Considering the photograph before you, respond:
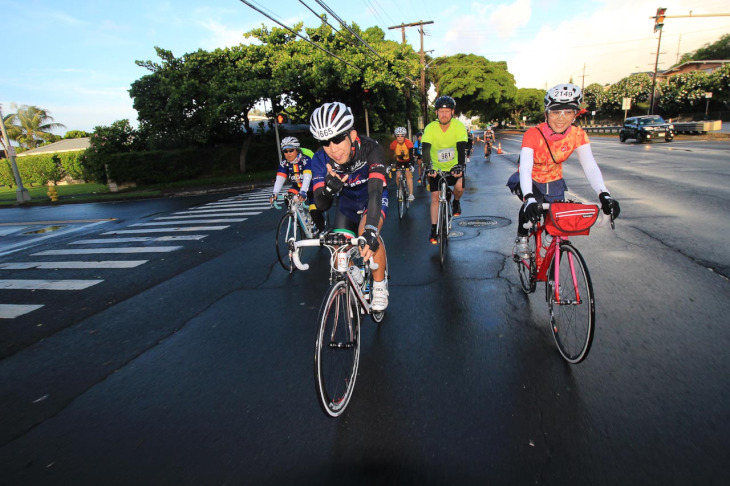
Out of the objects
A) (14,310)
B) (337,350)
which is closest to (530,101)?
(14,310)

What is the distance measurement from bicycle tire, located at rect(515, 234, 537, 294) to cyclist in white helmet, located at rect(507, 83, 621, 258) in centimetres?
58

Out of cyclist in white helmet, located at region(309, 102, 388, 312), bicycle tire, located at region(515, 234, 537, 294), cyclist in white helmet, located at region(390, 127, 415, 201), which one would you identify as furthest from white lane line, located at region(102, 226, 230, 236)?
bicycle tire, located at region(515, 234, 537, 294)

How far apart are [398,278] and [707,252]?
4268 millimetres

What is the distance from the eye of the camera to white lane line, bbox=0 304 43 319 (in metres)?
5.55

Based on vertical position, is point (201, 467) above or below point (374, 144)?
below

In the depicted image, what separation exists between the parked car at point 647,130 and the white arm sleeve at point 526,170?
32462mm

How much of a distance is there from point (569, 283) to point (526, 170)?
1.12m

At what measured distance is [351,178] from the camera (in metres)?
4.04

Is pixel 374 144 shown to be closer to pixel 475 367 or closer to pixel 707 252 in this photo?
pixel 475 367

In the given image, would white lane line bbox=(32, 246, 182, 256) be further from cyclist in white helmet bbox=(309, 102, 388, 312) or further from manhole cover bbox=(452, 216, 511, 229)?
manhole cover bbox=(452, 216, 511, 229)

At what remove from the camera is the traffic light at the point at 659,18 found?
17.7 meters

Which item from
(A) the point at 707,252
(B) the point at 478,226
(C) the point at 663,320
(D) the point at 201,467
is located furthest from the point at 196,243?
(A) the point at 707,252

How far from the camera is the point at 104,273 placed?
7.31 meters

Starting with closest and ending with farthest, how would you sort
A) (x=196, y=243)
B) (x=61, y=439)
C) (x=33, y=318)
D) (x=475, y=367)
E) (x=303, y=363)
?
1. (x=61, y=439)
2. (x=475, y=367)
3. (x=303, y=363)
4. (x=33, y=318)
5. (x=196, y=243)
